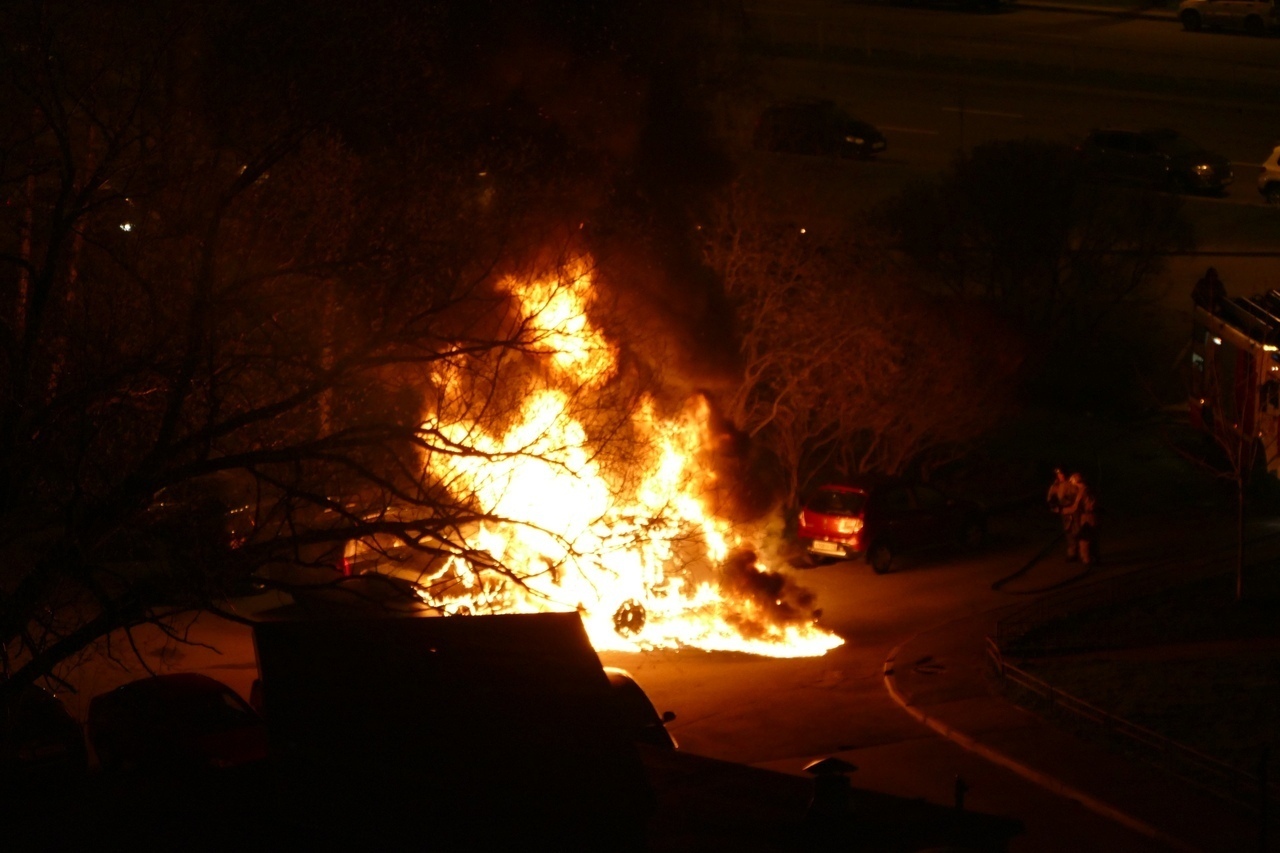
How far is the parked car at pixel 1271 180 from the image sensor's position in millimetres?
34969

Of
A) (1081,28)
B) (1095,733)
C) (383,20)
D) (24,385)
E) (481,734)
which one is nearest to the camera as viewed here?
(481,734)

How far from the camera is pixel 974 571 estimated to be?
67.5 ft

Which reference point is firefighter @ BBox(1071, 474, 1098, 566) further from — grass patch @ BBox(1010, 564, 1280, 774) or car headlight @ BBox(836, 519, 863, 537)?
car headlight @ BBox(836, 519, 863, 537)

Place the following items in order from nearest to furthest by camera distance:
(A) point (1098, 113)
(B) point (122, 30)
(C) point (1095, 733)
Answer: (B) point (122, 30) → (C) point (1095, 733) → (A) point (1098, 113)

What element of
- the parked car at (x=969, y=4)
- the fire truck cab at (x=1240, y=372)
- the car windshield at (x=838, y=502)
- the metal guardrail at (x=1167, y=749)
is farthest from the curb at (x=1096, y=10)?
the metal guardrail at (x=1167, y=749)

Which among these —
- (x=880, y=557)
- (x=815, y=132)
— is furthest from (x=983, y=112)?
(x=880, y=557)

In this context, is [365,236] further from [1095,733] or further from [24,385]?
[1095,733]

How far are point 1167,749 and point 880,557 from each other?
335 inches

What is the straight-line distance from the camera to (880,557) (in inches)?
812

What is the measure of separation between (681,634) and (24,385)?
1034 cm

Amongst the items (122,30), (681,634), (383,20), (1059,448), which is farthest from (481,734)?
(1059,448)

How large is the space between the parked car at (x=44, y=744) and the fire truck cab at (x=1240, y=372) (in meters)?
13.2

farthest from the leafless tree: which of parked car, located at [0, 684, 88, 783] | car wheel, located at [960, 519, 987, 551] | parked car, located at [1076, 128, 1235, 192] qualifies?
parked car, located at [1076, 128, 1235, 192]

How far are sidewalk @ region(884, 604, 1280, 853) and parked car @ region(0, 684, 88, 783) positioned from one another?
7.89 metres
